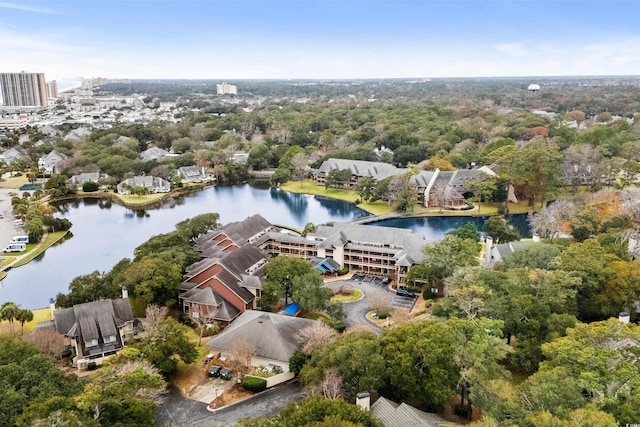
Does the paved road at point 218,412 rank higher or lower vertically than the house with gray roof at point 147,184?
lower

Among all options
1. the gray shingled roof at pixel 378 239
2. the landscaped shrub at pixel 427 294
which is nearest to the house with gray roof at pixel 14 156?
the gray shingled roof at pixel 378 239

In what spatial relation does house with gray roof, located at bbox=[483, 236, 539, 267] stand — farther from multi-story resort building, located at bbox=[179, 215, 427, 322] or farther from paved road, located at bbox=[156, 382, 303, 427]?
paved road, located at bbox=[156, 382, 303, 427]

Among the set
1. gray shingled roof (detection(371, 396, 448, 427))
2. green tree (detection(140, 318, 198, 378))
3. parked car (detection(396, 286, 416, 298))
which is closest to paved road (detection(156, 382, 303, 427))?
green tree (detection(140, 318, 198, 378))

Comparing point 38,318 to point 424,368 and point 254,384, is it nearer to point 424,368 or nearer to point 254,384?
point 254,384

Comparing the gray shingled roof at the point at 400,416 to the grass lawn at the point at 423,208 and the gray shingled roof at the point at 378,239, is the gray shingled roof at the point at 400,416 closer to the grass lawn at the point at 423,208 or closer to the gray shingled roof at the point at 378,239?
the gray shingled roof at the point at 378,239

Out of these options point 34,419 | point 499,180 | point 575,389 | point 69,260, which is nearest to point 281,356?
point 34,419

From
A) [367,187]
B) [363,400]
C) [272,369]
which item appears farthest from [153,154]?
[363,400]
